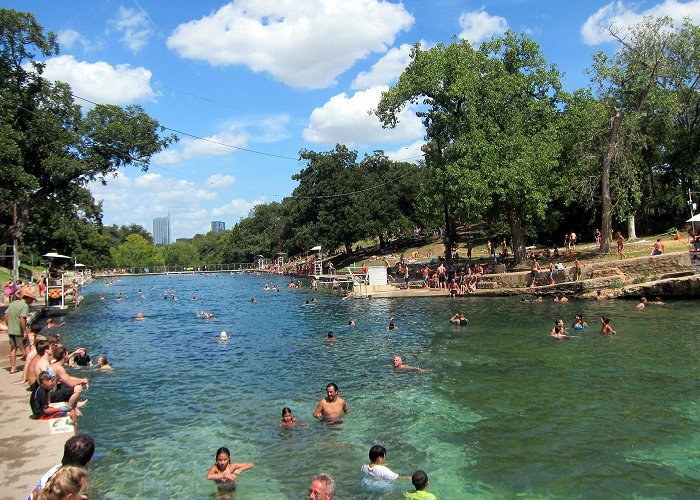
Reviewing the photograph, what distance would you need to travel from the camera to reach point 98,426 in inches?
498

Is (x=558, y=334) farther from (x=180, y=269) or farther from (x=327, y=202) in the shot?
(x=180, y=269)

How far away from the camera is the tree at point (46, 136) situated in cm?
2669

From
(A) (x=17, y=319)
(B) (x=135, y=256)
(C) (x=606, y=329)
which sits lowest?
(C) (x=606, y=329)

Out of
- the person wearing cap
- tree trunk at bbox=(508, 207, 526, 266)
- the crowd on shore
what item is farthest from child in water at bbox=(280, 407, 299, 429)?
tree trunk at bbox=(508, 207, 526, 266)

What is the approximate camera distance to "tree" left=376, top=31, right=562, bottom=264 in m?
37.3

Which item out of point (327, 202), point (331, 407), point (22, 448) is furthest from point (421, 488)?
point (327, 202)

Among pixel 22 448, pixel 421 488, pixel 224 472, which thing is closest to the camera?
pixel 421 488

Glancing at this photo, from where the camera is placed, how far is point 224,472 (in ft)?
31.0

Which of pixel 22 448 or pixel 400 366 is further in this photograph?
pixel 400 366

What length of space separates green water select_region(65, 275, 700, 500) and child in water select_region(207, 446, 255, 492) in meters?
0.22

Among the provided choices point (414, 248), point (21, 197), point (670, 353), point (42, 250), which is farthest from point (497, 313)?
point (42, 250)

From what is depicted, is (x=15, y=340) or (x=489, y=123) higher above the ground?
(x=489, y=123)

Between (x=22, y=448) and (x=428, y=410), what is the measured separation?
8690 mm

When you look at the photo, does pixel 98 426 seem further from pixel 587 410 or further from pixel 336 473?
pixel 587 410
